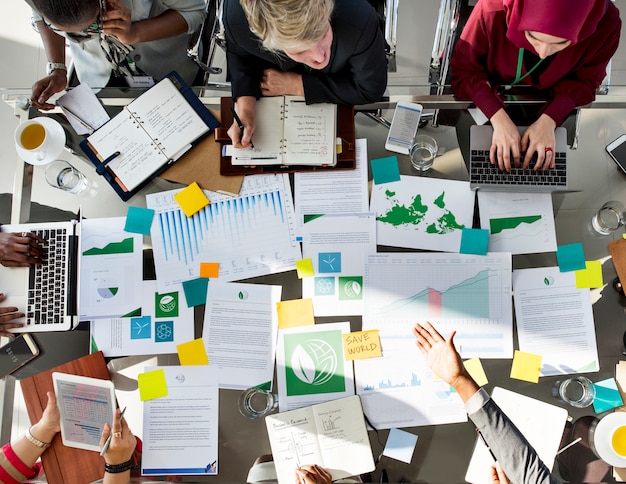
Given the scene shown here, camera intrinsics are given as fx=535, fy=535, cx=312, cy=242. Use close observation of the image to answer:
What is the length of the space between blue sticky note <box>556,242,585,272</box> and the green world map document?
0.92ft

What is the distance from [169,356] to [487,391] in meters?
0.94

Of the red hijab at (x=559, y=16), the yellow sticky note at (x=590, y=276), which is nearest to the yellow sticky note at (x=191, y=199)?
the red hijab at (x=559, y=16)

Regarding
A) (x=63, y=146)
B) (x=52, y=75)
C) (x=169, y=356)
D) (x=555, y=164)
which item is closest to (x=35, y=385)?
(x=169, y=356)

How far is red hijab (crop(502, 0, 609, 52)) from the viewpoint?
4.44ft

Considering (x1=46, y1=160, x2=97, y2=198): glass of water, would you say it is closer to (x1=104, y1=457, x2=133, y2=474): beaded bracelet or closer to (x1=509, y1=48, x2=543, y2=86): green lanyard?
(x1=104, y1=457, x2=133, y2=474): beaded bracelet

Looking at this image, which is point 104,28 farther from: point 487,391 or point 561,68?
point 487,391

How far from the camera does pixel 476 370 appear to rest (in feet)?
5.10

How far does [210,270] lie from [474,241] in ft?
2.63

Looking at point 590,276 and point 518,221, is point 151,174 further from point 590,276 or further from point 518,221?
point 590,276

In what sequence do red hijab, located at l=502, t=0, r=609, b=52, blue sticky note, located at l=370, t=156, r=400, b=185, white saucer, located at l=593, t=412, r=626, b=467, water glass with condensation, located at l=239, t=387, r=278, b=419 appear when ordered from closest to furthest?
1. red hijab, located at l=502, t=0, r=609, b=52
2. white saucer, located at l=593, t=412, r=626, b=467
3. water glass with condensation, located at l=239, t=387, r=278, b=419
4. blue sticky note, located at l=370, t=156, r=400, b=185

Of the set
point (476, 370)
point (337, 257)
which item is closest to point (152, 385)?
point (337, 257)

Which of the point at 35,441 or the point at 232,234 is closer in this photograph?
the point at 35,441

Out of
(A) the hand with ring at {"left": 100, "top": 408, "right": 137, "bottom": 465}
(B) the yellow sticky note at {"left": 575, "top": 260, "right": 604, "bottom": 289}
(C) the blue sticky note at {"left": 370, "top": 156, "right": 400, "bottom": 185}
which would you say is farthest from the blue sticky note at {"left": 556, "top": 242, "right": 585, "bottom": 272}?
(A) the hand with ring at {"left": 100, "top": 408, "right": 137, "bottom": 465}

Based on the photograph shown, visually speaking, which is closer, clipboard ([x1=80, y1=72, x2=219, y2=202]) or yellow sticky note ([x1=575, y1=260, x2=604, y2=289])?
yellow sticky note ([x1=575, y1=260, x2=604, y2=289])
